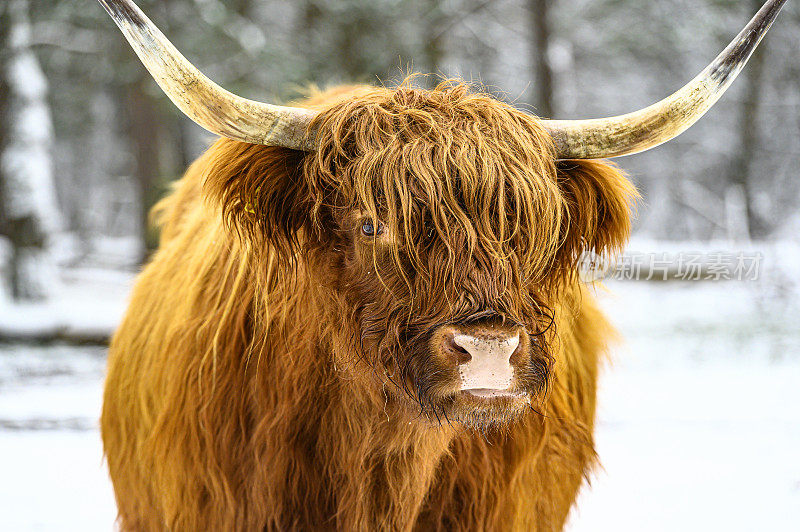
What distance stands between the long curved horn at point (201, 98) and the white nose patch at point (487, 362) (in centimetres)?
79

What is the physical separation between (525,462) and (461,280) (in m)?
0.89

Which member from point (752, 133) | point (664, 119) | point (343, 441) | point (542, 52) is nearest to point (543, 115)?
point (542, 52)

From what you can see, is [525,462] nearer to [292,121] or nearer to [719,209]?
[292,121]

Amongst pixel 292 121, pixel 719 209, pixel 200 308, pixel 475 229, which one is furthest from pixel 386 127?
pixel 719 209

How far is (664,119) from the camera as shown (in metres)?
2.15

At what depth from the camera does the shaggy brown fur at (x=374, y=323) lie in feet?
6.57

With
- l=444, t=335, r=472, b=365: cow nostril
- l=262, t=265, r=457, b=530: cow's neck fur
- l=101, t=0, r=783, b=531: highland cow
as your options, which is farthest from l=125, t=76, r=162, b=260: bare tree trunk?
l=444, t=335, r=472, b=365: cow nostril

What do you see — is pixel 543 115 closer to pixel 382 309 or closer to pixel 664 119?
pixel 664 119

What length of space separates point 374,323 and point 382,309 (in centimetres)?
5

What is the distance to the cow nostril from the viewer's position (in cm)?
185

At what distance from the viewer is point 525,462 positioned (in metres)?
2.52

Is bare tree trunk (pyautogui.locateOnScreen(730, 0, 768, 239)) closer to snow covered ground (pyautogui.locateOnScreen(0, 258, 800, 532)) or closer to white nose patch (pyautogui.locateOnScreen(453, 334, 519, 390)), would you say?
snow covered ground (pyautogui.locateOnScreen(0, 258, 800, 532))

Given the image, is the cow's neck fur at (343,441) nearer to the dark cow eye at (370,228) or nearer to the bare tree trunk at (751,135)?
the dark cow eye at (370,228)

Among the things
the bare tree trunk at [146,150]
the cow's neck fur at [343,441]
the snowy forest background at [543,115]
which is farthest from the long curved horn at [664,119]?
the bare tree trunk at [146,150]
